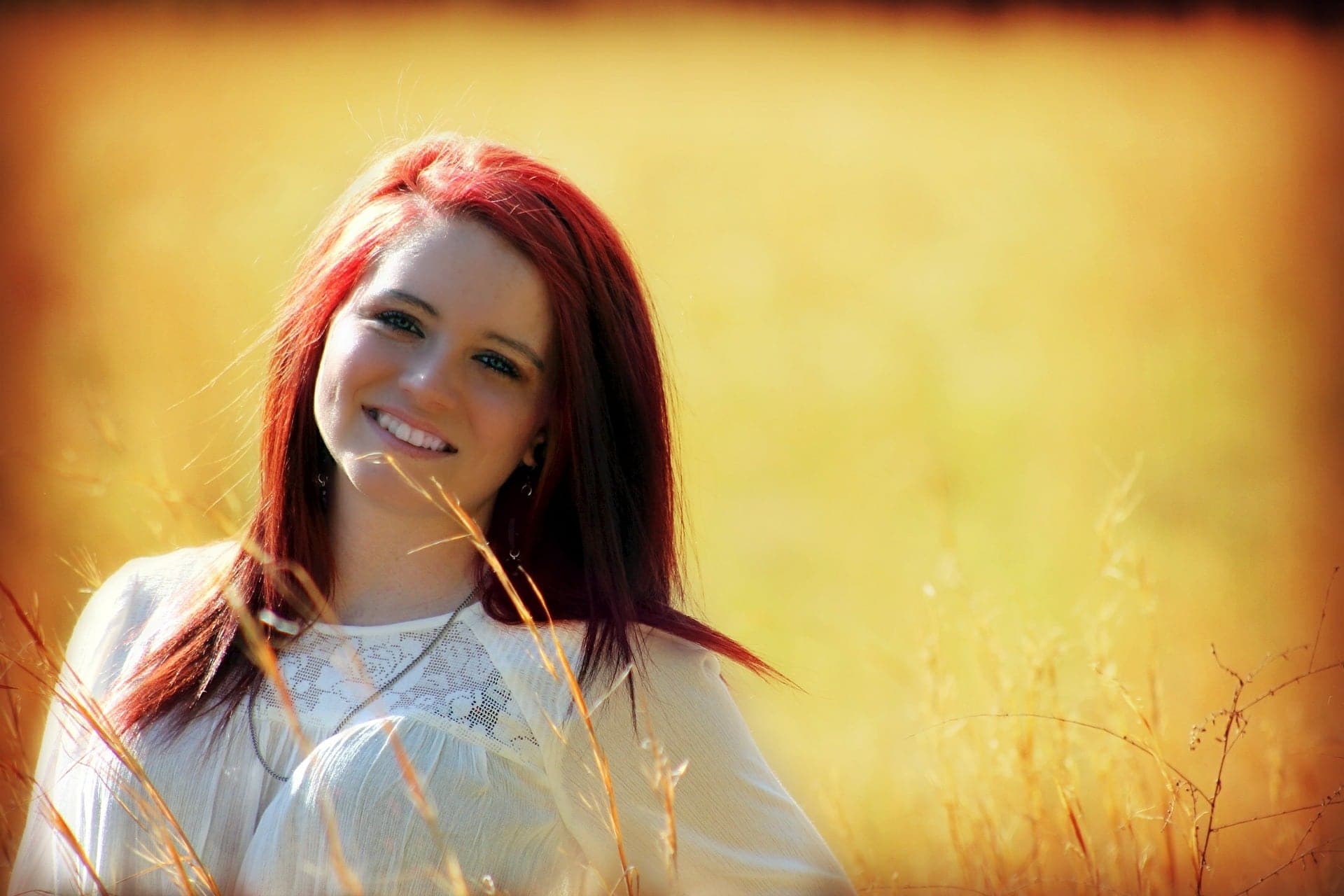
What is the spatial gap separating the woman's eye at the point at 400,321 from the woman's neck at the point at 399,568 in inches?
12.4

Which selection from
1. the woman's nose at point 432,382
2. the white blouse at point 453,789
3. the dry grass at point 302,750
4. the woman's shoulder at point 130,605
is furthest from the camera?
the woman's shoulder at point 130,605

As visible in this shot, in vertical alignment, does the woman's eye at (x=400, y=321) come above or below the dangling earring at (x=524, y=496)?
above

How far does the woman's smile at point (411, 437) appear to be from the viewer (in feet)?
6.24

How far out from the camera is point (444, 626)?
2.01 metres

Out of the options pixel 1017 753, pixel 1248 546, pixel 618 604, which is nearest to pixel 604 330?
pixel 618 604

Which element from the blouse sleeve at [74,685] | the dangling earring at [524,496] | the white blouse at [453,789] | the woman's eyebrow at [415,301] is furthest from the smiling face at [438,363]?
the blouse sleeve at [74,685]

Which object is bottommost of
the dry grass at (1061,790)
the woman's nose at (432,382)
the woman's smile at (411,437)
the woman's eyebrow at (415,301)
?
the dry grass at (1061,790)

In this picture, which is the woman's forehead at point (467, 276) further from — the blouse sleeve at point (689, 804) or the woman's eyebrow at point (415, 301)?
the blouse sleeve at point (689, 804)

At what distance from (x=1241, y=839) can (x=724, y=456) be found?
115 inches

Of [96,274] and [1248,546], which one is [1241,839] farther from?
[96,274]

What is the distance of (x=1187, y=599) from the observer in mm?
4496

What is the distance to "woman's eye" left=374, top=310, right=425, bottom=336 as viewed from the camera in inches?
76.1

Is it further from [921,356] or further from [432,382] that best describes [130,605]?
[921,356]

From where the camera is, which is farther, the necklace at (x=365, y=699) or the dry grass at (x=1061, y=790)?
the necklace at (x=365, y=699)
